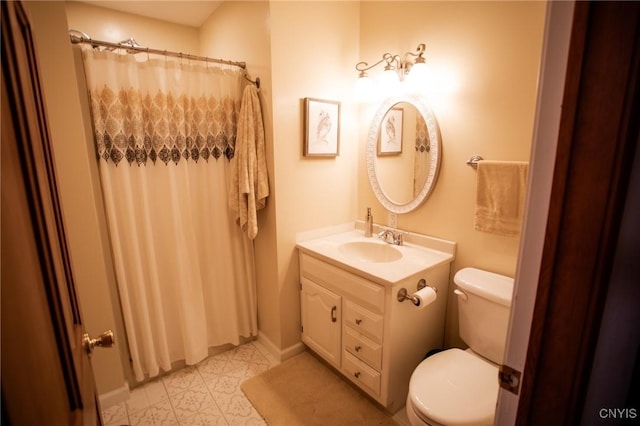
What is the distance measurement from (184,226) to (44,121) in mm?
1344

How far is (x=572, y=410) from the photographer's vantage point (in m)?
0.58

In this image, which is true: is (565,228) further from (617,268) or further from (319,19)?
(319,19)

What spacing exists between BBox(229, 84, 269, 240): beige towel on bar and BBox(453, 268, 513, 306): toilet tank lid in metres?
1.24

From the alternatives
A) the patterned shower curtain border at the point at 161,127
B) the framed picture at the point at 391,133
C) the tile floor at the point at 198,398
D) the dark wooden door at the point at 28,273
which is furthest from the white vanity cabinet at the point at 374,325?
the dark wooden door at the point at 28,273

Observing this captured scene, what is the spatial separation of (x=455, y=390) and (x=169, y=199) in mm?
1815

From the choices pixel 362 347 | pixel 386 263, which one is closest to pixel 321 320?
pixel 362 347

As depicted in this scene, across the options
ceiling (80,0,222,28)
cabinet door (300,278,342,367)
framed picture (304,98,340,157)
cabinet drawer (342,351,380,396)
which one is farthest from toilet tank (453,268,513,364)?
ceiling (80,0,222,28)

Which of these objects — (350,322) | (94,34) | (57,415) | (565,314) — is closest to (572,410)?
(565,314)

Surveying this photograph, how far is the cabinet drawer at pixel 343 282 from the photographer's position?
155 cm

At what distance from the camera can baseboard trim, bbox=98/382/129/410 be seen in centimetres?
175

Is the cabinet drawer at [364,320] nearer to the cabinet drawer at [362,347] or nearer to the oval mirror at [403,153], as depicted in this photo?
the cabinet drawer at [362,347]

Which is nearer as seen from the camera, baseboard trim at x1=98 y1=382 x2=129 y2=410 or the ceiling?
baseboard trim at x1=98 y1=382 x2=129 y2=410

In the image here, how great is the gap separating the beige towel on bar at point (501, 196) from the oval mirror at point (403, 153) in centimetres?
33

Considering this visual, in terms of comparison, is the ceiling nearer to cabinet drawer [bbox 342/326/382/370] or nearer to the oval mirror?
the oval mirror
